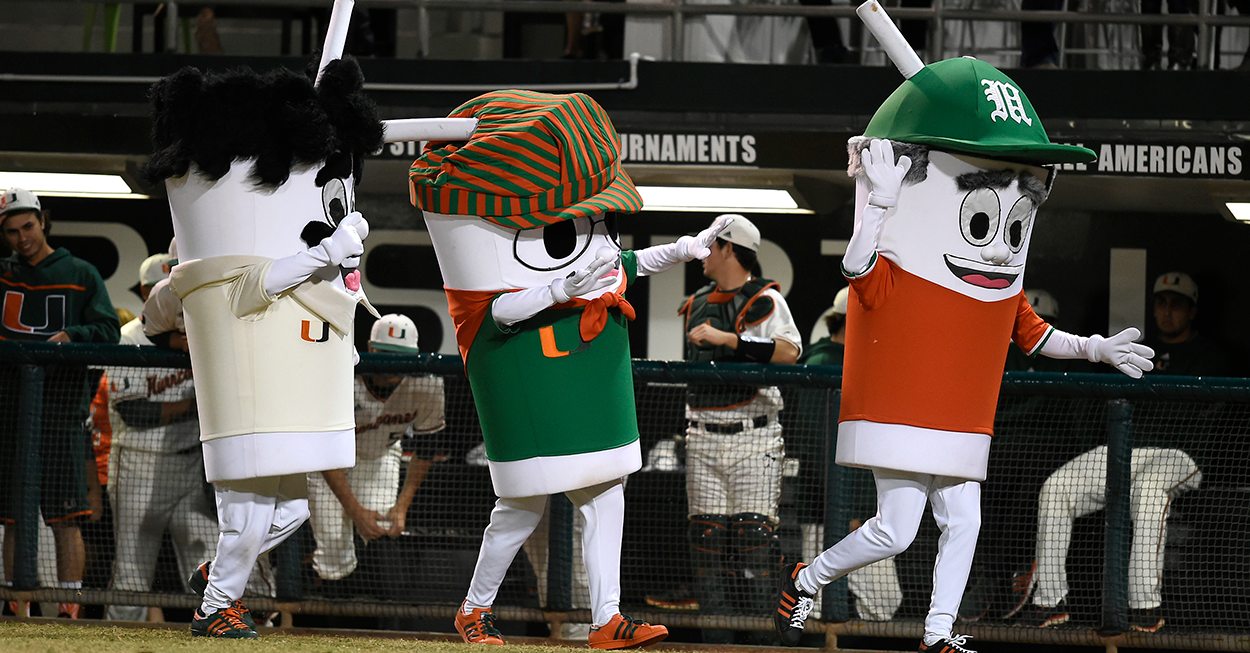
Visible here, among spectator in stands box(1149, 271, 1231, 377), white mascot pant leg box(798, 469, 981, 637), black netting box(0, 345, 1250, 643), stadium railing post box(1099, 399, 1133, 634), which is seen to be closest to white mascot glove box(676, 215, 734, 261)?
black netting box(0, 345, 1250, 643)

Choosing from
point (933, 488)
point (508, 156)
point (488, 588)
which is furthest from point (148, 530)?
point (933, 488)

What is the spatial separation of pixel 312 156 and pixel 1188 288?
446cm

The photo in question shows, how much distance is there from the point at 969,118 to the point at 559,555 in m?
2.22

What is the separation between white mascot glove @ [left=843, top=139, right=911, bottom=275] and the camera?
12.0 feet

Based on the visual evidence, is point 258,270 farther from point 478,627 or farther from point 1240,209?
point 1240,209

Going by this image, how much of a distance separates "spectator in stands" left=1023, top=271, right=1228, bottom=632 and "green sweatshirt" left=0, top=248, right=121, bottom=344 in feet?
12.8

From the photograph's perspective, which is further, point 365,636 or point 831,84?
point 831,84

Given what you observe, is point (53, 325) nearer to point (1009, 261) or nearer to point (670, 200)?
point (670, 200)

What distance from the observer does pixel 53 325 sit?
556cm

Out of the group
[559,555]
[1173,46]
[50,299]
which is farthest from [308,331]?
[1173,46]

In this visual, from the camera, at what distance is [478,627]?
4105mm

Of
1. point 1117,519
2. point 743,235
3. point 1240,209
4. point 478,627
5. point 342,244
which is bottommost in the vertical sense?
point 478,627

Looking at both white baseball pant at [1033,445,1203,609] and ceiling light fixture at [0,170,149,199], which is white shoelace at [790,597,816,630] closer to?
white baseball pant at [1033,445,1203,609]

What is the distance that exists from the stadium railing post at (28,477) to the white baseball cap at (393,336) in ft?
4.90
